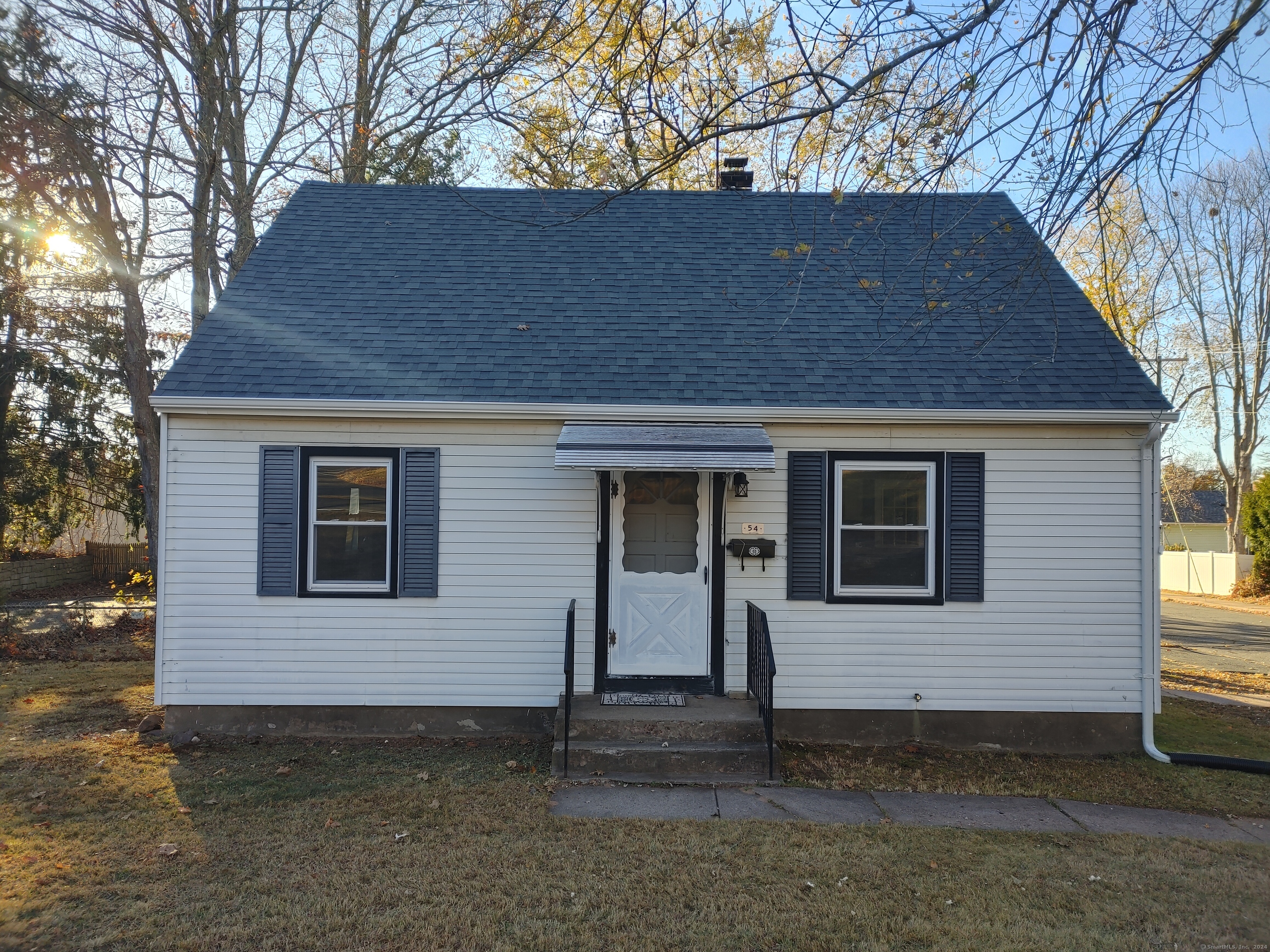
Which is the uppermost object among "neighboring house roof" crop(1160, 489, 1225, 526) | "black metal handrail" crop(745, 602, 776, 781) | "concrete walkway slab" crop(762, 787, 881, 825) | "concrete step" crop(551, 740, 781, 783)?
"neighboring house roof" crop(1160, 489, 1225, 526)

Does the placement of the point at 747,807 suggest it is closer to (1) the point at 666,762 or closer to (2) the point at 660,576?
(1) the point at 666,762

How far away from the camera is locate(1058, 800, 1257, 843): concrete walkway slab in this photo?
5656mm

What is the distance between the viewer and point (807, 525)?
7.55 m

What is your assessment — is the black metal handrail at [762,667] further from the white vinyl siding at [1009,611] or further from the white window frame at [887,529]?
the white window frame at [887,529]

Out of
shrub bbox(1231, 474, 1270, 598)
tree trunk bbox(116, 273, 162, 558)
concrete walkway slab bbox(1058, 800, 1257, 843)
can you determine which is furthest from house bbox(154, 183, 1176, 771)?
shrub bbox(1231, 474, 1270, 598)

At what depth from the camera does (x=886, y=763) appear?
23.0 feet

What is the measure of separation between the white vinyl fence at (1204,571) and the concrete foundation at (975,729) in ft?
73.9

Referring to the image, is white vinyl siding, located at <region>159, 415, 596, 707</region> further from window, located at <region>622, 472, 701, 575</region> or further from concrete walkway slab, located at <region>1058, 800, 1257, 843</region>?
concrete walkway slab, located at <region>1058, 800, 1257, 843</region>

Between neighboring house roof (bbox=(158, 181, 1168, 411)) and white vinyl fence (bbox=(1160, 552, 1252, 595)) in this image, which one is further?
white vinyl fence (bbox=(1160, 552, 1252, 595))

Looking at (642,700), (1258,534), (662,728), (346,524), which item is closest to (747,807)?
(662,728)

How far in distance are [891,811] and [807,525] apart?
261 cm

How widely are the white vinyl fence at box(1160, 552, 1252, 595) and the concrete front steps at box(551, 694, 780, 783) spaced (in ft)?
82.9

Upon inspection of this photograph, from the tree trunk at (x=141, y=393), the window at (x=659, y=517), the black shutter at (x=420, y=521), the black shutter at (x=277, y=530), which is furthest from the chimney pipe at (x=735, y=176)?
the tree trunk at (x=141, y=393)

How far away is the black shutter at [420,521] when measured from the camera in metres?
7.44
